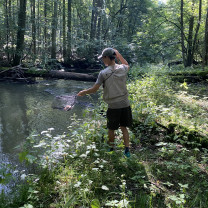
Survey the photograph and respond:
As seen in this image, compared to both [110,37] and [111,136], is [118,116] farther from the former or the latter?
[110,37]

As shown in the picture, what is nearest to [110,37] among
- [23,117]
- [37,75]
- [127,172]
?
[37,75]

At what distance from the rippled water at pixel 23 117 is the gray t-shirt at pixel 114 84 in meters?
1.58

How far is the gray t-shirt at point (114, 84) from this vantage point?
12.2ft

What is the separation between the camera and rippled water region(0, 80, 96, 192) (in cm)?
493

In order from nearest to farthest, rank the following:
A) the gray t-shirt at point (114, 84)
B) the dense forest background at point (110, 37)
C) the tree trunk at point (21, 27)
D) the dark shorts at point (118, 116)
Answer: the gray t-shirt at point (114, 84), the dark shorts at point (118, 116), the tree trunk at point (21, 27), the dense forest background at point (110, 37)

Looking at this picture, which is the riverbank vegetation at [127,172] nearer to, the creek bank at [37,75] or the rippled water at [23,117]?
the rippled water at [23,117]

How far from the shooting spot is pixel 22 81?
48.8 ft

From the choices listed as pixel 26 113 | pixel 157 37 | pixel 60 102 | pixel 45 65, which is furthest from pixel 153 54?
pixel 26 113

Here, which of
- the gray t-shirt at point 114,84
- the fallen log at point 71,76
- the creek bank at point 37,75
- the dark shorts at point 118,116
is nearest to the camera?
the gray t-shirt at point 114,84

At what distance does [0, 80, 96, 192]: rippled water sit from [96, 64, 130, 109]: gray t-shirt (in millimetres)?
1582

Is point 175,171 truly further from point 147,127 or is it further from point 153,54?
point 153,54

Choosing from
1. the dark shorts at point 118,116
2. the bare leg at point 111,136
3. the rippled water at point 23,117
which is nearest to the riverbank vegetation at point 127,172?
the bare leg at point 111,136

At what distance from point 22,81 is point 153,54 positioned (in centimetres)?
1097

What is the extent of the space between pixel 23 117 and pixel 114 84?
4912 millimetres
